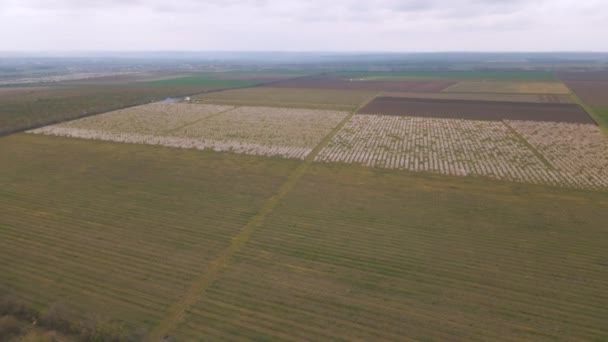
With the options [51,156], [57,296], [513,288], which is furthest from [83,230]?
[513,288]

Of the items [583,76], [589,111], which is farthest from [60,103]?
→ [583,76]

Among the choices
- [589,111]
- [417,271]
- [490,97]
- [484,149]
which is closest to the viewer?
[417,271]

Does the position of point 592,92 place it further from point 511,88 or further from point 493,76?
point 493,76

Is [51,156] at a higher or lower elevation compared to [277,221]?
higher

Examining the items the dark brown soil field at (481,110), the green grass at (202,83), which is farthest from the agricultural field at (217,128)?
the green grass at (202,83)

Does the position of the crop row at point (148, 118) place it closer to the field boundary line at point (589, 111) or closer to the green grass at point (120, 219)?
the green grass at point (120, 219)

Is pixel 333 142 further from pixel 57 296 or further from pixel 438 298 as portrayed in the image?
pixel 57 296

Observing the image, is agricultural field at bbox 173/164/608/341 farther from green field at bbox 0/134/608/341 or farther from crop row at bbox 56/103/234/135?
crop row at bbox 56/103/234/135
